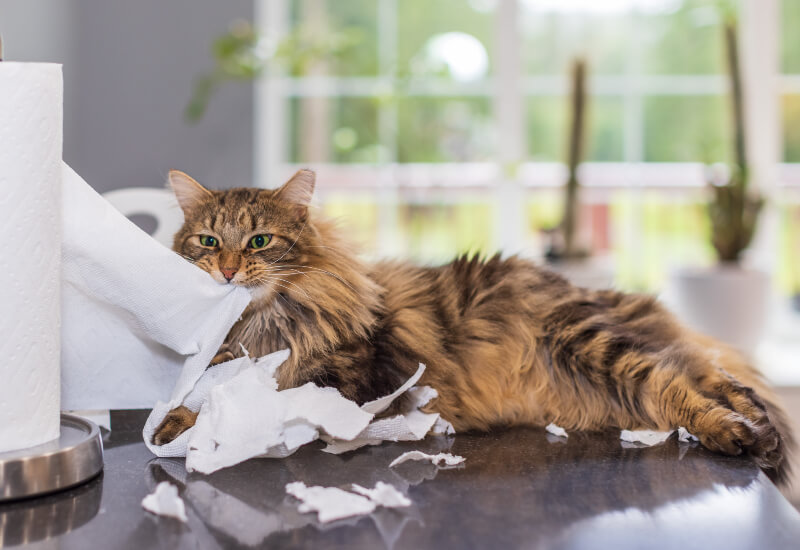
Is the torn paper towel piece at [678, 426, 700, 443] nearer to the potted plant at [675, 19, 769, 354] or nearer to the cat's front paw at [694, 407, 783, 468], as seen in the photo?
the cat's front paw at [694, 407, 783, 468]

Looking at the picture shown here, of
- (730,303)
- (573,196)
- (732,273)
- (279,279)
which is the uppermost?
(573,196)

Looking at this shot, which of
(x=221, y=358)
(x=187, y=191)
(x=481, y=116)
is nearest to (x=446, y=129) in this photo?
(x=481, y=116)

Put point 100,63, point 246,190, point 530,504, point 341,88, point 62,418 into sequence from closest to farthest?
point 530,504 < point 62,418 < point 246,190 < point 100,63 < point 341,88

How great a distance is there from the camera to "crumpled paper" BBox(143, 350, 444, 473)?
40.3 inches

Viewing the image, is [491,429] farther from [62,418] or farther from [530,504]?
[62,418]

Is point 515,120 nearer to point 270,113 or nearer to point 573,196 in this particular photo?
point 573,196

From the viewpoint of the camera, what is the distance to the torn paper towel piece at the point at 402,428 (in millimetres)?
1129

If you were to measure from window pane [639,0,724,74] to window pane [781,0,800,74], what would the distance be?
31 cm

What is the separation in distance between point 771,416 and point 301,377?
0.75m

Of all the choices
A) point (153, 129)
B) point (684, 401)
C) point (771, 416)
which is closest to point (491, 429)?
point (684, 401)

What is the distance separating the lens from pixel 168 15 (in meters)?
4.05

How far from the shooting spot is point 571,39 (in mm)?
4227

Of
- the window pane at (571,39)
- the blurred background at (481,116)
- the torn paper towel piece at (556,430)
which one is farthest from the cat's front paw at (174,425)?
the window pane at (571,39)

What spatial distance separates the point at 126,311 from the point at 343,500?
436mm
